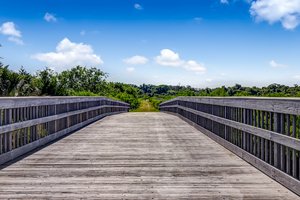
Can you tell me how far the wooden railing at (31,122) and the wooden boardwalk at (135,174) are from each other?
0.32 metres

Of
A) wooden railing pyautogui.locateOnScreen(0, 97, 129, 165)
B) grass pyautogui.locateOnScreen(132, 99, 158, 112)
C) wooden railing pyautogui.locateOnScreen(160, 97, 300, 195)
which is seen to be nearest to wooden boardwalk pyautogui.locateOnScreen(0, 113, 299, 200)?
wooden railing pyautogui.locateOnScreen(160, 97, 300, 195)

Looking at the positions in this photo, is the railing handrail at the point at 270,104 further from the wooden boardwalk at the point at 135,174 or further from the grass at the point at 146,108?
the grass at the point at 146,108

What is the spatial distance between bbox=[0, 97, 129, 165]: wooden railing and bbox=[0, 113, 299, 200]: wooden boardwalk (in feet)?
1.06

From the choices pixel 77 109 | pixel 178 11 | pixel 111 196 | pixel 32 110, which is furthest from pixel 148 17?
pixel 111 196

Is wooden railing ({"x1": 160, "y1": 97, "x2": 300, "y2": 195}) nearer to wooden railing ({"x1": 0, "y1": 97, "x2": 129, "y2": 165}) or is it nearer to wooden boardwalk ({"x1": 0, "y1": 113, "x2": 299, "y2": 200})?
wooden boardwalk ({"x1": 0, "y1": 113, "x2": 299, "y2": 200})

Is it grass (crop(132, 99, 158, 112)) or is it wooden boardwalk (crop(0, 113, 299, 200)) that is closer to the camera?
→ wooden boardwalk (crop(0, 113, 299, 200))

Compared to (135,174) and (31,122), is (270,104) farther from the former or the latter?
(31,122)

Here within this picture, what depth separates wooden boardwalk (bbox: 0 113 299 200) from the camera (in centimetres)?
424

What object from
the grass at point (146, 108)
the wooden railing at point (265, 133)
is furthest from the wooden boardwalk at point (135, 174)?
the grass at point (146, 108)

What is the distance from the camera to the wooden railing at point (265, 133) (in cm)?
440

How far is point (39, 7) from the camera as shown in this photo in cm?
5509

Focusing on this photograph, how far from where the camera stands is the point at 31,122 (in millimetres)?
7004

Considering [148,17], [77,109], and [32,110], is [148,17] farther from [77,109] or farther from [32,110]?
[32,110]

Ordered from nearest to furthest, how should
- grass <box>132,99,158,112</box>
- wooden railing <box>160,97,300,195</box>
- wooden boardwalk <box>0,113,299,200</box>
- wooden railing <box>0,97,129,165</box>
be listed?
1. wooden boardwalk <box>0,113,299,200</box>
2. wooden railing <box>160,97,300,195</box>
3. wooden railing <box>0,97,129,165</box>
4. grass <box>132,99,158,112</box>
